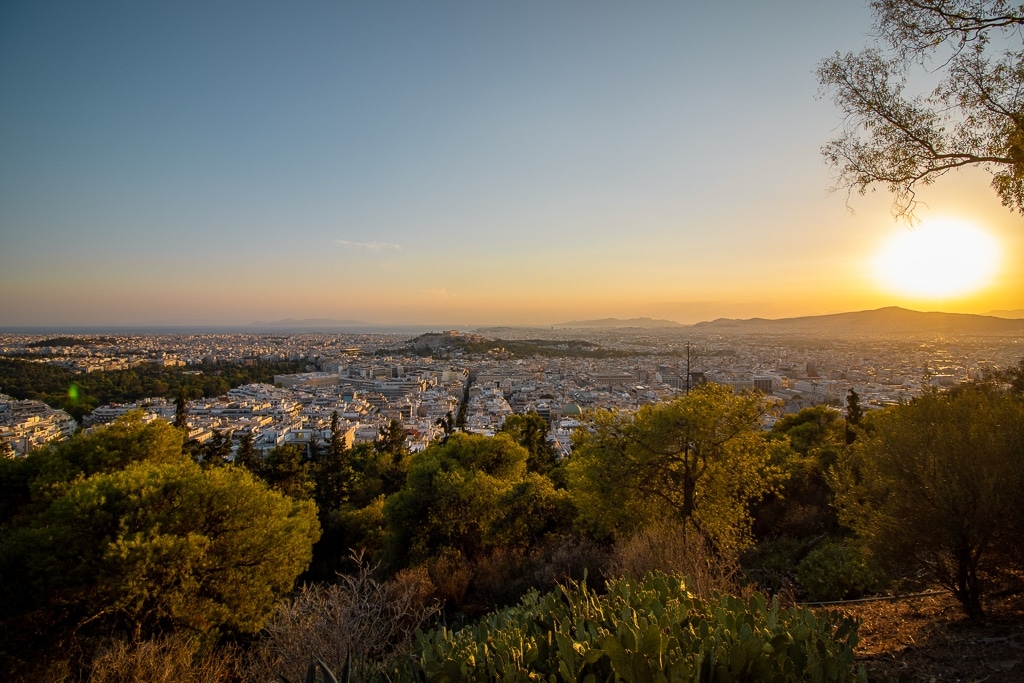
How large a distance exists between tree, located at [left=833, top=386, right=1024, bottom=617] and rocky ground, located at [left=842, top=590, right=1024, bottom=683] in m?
0.21

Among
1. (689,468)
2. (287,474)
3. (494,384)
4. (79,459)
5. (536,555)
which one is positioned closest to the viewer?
(536,555)

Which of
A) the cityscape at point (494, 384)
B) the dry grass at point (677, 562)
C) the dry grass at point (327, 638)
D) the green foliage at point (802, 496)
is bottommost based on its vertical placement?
the cityscape at point (494, 384)

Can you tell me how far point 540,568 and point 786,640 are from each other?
4893 mm

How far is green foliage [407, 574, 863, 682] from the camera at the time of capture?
1.74 metres

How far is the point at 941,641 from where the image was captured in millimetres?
3404

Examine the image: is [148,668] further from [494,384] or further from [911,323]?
[911,323]

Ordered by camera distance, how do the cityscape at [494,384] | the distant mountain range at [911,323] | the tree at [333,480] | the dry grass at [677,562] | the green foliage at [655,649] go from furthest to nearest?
the distant mountain range at [911,323]
the cityscape at [494,384]
the tree at [333,480]
the dry grass at [677,562]
the green foliage at [655,649]

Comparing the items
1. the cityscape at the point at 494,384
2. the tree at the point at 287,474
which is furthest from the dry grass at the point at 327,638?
the tree at the point at 287,474

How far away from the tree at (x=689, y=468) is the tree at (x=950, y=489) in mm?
3144

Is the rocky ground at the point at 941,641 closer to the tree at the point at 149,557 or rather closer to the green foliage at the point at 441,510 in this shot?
the green foliage at the point at 441,510

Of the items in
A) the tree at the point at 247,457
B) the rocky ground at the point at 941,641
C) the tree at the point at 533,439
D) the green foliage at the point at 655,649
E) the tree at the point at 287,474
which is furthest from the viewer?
the tree at the point at 247,457

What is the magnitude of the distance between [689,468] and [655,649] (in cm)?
633

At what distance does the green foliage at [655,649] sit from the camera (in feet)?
5.72

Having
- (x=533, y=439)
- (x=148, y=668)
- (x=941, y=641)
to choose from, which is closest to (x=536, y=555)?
(x=148, y=668)
